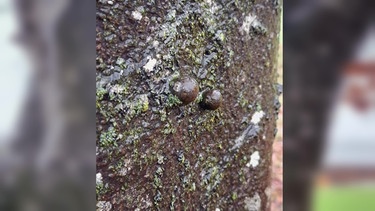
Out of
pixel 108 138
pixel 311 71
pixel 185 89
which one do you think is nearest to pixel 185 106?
pixel 185 89

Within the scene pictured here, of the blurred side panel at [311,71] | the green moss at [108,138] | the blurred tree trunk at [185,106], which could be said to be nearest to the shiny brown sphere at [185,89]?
the blurred tree trunk at [185,106]

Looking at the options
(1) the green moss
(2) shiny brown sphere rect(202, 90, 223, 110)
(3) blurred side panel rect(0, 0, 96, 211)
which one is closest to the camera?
(3) blurred side panel rect(0, 0, 96, 211)

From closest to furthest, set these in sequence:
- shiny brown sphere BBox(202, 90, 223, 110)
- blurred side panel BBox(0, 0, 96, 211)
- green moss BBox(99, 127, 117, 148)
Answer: blurred side panel BBox(0, 0, 96, 211) < green moss BBox(99, 127, 117, 148) < shiny brown sphere BBox(202, 90, 223, 110)

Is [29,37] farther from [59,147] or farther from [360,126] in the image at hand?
[360,126]

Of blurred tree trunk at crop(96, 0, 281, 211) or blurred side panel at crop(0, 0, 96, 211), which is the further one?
blurred tree trunk at crop(96, 0, 281, 211)

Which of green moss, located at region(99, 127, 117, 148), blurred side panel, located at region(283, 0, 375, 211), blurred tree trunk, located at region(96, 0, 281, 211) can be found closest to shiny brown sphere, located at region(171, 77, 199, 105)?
blurred tree trunk, located at region(96, 0, 281, 211)

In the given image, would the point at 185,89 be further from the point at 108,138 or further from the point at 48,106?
the point at 48,106

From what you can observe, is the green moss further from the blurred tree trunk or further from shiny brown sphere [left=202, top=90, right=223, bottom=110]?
shiny brown sphere [left=202, top=90, right=223, bottom=110]
